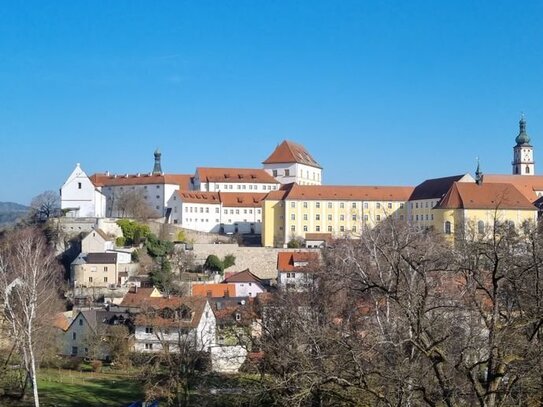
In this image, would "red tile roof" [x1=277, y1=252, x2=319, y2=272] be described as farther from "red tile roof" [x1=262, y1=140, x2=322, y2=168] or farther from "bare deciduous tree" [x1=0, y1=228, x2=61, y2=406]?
"red tile roof" [x1=262, y1=140, x2=322, y2=168]

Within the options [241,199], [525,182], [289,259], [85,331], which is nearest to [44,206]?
[241,199]

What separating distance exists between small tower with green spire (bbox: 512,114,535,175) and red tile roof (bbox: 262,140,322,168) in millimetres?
33955

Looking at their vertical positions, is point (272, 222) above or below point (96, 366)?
above

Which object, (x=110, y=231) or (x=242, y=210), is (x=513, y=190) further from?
(x=110, y=231)

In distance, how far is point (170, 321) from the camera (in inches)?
Result: 1177

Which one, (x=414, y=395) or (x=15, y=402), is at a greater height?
(x=414, y=395)

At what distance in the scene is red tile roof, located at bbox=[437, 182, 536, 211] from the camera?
199 ft

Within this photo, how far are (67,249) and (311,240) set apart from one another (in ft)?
69.8

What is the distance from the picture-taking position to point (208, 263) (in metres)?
55.2

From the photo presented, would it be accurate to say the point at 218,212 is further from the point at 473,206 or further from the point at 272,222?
the point at 473,206

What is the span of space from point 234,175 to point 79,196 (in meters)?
17.1

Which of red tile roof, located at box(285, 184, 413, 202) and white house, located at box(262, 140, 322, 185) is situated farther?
white house, located at box(262, 140, 322, 185)

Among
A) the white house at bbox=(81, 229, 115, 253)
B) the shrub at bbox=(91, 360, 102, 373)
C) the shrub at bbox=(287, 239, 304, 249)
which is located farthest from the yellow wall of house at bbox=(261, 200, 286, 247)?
the shrub at bbox=(91, 360, 102, 373)

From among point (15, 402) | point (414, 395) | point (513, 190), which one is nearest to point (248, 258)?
point (513, 190)
